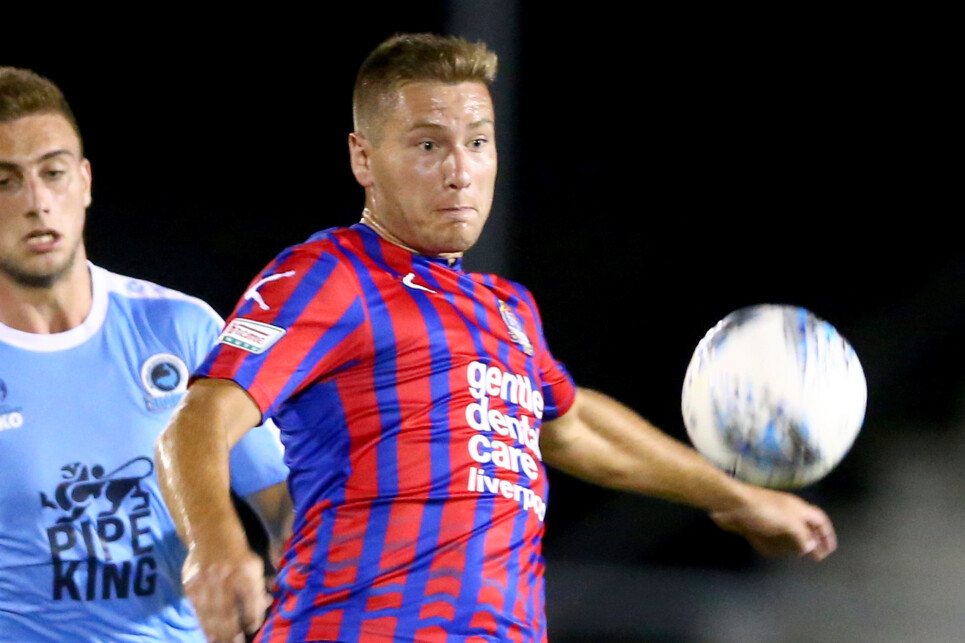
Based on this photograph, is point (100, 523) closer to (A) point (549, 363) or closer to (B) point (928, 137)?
(A) point (549, 363)

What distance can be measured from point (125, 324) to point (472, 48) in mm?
1014

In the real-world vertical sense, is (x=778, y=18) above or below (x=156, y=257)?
above

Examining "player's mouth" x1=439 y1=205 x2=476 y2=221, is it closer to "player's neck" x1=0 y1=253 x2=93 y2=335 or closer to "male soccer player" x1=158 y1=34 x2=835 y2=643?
"male soccer player" x1=158 y1=34 x2=835 y2=643

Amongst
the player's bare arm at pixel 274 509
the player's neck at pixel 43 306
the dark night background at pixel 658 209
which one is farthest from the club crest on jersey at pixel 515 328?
the dark night background at pixel 658 209

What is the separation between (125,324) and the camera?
2.87 m

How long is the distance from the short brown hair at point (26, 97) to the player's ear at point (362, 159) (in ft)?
2.65

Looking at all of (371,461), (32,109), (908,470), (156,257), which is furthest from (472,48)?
(908,470)

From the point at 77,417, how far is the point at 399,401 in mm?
962

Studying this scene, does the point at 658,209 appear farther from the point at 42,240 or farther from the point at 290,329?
the point at 290,329

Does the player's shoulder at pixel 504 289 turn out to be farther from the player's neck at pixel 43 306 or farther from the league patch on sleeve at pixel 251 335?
the player's neck at pixel 43 306

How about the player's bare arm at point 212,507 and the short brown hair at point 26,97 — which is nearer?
the player's bare arm at point 212,507

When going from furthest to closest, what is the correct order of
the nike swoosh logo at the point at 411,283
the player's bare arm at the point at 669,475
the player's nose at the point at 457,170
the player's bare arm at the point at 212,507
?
the player's bare arm at the point at 669,475 → the player's nose at the point at 457,170 → the nike swoosh logo at the point at 411,283 → the player's bare arm at the point at 212,507

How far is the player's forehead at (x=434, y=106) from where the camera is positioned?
94.2 inches

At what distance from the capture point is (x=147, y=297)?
9.63ft
